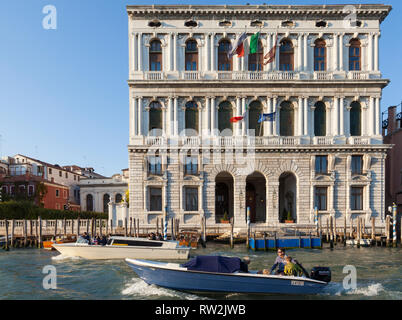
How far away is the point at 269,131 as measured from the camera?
28500 mm

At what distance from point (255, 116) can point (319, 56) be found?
8085 millimetres

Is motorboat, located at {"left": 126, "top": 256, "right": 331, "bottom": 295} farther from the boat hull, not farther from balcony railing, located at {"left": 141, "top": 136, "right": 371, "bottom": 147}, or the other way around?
balcony railing, located at {"left": 141, "top": 136, "right": 371, "bottom": 147}

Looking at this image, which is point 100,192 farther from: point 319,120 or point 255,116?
point 319,120

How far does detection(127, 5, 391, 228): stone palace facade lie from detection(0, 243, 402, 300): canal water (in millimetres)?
6651

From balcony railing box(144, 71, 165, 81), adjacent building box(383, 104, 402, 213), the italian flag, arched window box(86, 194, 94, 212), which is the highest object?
the italian flag

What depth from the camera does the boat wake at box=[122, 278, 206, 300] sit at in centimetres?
1195

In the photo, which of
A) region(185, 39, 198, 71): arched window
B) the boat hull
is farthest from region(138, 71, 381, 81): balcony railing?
the boat hull

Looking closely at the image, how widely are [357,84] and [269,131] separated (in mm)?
8869

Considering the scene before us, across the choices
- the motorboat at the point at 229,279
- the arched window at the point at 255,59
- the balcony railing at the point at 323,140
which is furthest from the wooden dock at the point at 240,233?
the arched window at the point at 255,59

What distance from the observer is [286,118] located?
29.2m

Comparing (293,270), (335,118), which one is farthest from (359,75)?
(293,270)
